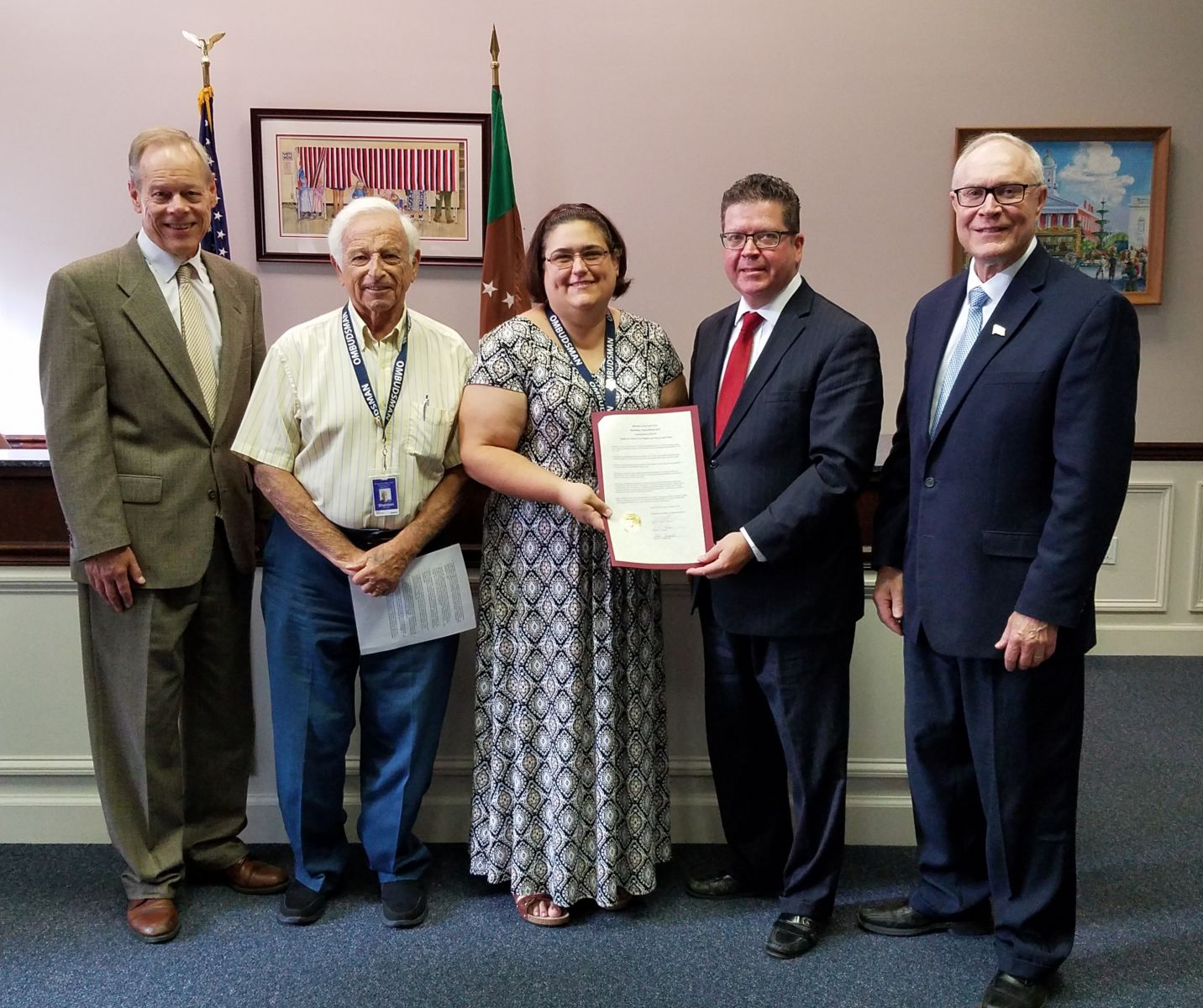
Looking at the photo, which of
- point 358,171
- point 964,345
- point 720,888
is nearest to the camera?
point 964,345

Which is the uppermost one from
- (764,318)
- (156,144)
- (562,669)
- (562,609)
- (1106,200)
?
(1106,200)

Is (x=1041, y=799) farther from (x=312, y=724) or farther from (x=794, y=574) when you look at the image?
(x=312, y=724)

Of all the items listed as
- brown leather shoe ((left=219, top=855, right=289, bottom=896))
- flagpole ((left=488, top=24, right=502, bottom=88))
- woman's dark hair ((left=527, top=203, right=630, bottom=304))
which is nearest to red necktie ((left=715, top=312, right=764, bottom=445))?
woman's dark hair ((left=527, top=203, right=630, bottom=304))

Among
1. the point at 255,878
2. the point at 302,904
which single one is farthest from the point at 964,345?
the point at 255,878

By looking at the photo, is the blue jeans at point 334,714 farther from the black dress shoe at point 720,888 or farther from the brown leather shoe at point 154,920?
the black dress shoe at point 720,888

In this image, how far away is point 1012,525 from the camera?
6.04ft

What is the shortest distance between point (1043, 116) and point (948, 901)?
3.57m

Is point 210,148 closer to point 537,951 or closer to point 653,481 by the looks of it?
point 653,481

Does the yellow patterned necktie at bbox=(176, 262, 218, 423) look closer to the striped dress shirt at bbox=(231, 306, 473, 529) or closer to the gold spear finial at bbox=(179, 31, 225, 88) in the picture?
the striped dress shirt at bbox=(231, 306, 473, 529)

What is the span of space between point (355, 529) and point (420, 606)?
0.22 meters

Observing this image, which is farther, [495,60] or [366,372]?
[495,60]

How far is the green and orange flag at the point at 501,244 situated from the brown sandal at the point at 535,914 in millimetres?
2509

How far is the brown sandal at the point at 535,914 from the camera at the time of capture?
7.31ft

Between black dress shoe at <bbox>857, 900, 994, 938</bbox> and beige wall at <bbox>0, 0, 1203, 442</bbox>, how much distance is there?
2.64 meters
